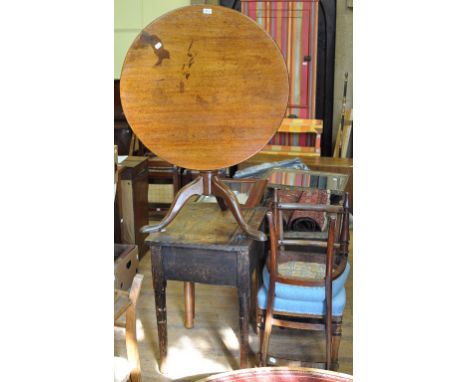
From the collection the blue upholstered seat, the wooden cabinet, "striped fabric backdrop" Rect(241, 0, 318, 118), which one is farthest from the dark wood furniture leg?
"striped fabric backdrop" Rect(241, 0, 318, 118)

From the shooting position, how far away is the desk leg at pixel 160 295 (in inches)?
90.6

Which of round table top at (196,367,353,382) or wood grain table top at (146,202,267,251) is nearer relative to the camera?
round table top at (196,367,353,382)

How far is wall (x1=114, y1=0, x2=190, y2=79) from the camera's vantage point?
18.2 ft

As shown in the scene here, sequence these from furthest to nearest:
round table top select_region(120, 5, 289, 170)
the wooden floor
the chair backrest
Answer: the wooden floor → the chair backrest → round table top select_region(120, 5, 289, 170)

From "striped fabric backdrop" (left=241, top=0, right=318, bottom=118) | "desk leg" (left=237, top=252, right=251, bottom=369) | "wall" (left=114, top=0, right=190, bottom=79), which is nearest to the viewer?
"desk leg" (left=237, top=252, right=251, bottom=369)

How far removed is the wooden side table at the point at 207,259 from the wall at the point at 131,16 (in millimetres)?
3562

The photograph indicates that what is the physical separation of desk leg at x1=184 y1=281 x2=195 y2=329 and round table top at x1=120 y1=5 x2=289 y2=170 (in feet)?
3.09

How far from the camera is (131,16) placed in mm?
5648

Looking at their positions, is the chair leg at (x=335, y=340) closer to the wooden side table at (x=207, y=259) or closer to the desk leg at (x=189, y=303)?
the wooden side table at (x=207, y=259)

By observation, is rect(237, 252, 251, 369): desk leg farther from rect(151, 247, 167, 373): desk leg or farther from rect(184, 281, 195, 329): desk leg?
rect(184, 281, 195, 329): desk leg
